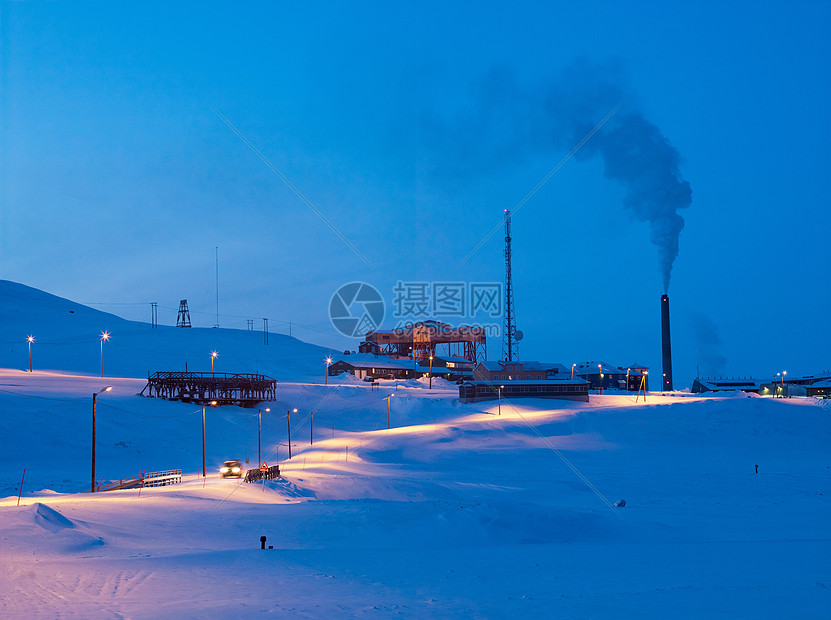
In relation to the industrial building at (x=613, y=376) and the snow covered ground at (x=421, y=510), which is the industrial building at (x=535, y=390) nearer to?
the snow covered ground at (x=421, y=510)

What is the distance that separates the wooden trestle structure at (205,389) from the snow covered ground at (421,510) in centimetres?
178

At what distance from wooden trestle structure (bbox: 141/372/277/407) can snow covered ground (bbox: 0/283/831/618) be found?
1784 millimetres

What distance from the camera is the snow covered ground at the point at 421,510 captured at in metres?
11.3

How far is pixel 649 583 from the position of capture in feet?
40.2

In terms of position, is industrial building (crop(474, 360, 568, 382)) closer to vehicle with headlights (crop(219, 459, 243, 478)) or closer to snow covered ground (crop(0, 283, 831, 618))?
snow covered ground (crop(0, 283, 831, 618))

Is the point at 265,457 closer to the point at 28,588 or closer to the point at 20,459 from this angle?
the point at 20,459

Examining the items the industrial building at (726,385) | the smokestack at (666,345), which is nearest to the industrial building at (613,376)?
the industrial building at (726,385)

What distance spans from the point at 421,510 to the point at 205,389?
41.1 metres

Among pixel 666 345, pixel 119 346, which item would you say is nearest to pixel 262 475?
pixel 666 345

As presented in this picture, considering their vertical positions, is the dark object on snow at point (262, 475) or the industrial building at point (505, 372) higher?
the industrial building at point (505, 372)

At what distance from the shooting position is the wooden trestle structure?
188 feet

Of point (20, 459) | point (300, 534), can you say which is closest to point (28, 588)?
point (300, 534)

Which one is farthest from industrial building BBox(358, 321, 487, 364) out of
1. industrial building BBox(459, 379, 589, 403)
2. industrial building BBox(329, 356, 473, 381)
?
industrial building BBox(459, 379, 589, 403)

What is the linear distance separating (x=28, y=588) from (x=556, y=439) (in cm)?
4434
